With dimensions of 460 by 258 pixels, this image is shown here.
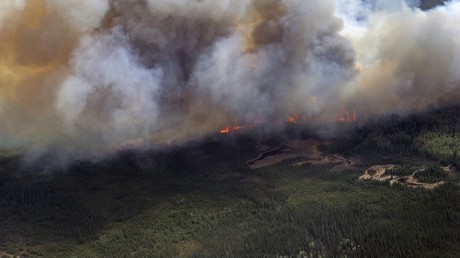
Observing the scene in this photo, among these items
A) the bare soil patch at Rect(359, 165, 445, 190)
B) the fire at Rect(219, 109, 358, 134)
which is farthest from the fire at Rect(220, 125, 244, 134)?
the bare soil patch at Rect(359, 165, 445, 190)

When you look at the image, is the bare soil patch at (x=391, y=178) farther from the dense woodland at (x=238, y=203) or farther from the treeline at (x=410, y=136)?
the treeline at (x=410, y=136)

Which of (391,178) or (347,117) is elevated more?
(347,117)

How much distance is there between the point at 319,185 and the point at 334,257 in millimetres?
39484

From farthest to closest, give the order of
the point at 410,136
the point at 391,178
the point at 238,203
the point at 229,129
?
1. the point at 229,129
2. the point at 410,136
3. the point at 391,178
4. the point at 238,203

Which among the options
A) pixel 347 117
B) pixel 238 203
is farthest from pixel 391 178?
pixel 347 117

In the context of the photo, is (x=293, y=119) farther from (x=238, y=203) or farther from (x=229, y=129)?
(x=238, y=203)

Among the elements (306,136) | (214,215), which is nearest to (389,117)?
(306,136)

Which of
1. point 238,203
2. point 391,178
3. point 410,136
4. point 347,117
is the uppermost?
point 347,117

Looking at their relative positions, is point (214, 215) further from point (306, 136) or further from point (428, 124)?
point (428, 124)

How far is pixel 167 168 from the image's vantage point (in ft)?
550

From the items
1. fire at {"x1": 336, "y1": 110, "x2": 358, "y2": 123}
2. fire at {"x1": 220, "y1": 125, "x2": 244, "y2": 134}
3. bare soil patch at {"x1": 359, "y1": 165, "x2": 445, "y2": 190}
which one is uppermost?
fire at {"x1": 220, "y1": 125, "x2": 244, "y2": 134}

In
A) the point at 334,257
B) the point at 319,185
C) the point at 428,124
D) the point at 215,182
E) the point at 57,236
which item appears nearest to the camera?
the point at 334,257

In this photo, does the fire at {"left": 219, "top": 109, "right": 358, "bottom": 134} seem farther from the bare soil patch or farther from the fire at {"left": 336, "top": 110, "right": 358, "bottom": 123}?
the bare soil patch

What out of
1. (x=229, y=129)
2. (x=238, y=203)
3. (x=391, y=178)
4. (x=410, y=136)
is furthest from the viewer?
(x=229, y=129)
